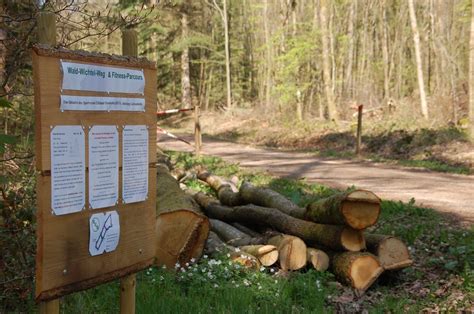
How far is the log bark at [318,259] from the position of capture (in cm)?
601

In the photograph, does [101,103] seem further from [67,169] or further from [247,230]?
[247,230]

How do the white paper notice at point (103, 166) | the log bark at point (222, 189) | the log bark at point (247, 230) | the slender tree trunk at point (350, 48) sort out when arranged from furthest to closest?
the slender tree trunk at point (350, 48) < the log bark at point (222, 189) < the log bark at point (247, 230) < the white paper notice at point (103, 166)

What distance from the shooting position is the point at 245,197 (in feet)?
27.2

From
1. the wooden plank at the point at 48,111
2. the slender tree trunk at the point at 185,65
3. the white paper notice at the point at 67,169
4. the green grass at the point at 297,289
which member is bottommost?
the green grass at the point at 297,289

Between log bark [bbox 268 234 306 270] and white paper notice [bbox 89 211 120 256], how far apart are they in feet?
10.4

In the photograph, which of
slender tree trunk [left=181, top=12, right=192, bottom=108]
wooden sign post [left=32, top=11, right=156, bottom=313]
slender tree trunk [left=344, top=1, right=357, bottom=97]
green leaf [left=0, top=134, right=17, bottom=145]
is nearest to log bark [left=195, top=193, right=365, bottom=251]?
wooden sign post [left=32, top=11, right=156, bottom=313]

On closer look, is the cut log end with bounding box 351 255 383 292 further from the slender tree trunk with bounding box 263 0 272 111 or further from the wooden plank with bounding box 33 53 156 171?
the slender tree trunk with bounding box 263 0 272 111

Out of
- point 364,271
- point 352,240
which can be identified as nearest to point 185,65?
point 352,240

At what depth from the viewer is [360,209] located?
18.3 ft

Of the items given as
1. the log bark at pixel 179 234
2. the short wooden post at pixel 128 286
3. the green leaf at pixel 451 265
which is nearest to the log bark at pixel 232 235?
the log bark at pixel 179 234

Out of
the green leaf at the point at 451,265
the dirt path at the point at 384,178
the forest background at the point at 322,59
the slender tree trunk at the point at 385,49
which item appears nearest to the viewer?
the green leaf at the point at 451,265

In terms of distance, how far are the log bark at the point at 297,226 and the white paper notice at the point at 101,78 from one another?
3.39 m

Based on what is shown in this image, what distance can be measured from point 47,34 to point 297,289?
3623 mm

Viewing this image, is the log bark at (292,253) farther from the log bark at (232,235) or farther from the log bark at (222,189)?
the log bark at (222,189)
